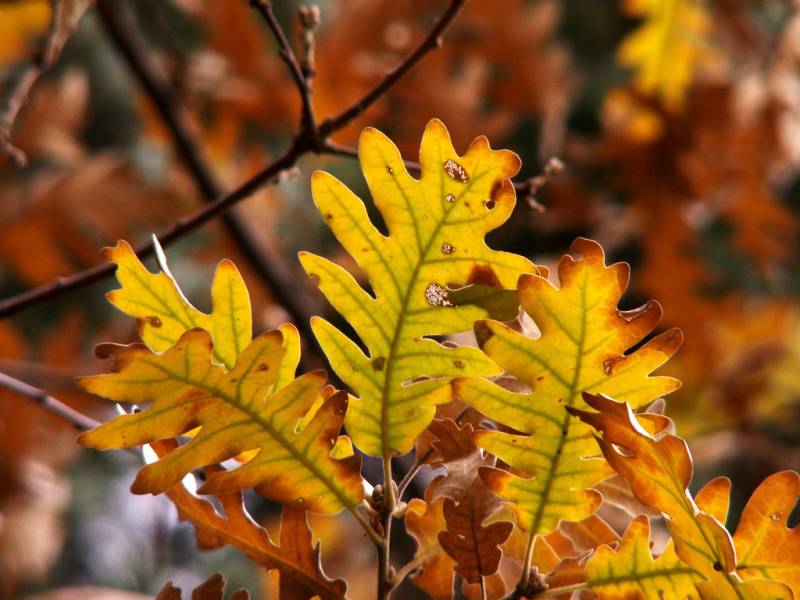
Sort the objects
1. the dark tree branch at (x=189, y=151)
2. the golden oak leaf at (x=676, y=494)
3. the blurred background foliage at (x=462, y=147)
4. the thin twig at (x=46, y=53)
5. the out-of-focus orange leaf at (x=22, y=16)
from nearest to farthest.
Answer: the golden oak leaf at (x=676, y=494) < the thin twig at (x=46, y=53) < the dark tree branch at (x=189, y=151) < the blurred background foliage at (x=462, y=147) < the out-of-focus orange leaf at (x=22, y=16)

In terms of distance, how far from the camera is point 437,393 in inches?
18.2

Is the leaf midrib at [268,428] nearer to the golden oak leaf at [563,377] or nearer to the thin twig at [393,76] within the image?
the golden oak leaf at [563,377]

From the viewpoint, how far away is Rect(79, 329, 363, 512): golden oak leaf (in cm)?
43

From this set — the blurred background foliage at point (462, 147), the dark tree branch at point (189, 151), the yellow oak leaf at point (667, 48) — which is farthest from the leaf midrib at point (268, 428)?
the yellow oak leaf at point (667, 48)

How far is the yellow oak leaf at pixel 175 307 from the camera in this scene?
45 centimetres

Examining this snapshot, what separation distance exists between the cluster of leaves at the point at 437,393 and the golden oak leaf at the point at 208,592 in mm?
23

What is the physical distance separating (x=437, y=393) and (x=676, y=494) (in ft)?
0.37

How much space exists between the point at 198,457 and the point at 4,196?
1319 millimetres

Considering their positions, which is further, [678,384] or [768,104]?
[768,104]

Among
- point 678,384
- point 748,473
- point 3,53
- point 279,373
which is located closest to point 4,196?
point 3,53

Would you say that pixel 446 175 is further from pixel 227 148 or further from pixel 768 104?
pixel 768 104

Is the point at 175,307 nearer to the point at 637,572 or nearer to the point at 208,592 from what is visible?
the point at 208,592

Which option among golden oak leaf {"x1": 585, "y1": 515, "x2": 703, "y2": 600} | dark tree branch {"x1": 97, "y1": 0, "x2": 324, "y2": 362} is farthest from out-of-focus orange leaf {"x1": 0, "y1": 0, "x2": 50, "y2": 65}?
golden oak leaf {"x1": 585, "y1": 515, "x2": 703, "y2": 600}

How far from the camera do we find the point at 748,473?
228 centimetres
